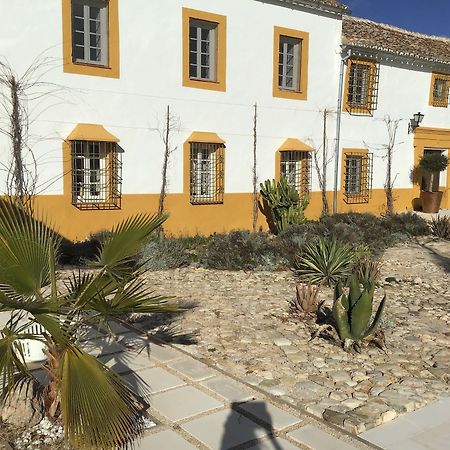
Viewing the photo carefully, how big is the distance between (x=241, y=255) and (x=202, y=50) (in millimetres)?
5786

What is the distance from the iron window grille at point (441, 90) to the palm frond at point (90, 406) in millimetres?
17780

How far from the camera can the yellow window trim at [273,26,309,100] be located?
534 inches

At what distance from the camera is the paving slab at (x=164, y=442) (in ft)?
10.6

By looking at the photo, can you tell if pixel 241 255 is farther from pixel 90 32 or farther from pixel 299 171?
pixel 90 32

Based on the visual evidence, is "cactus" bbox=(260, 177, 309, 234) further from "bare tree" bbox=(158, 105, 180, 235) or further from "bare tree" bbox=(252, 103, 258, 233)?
"bare tree" bbox=(158, 105, 180, 235)

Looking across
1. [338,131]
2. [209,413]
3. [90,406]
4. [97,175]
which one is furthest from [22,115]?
[338,131]

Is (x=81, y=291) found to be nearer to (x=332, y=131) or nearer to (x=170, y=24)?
(x=170, y=24)

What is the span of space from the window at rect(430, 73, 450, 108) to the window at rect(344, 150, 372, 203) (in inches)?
154

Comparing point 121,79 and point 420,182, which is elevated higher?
point 121,79

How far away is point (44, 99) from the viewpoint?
1027 cm

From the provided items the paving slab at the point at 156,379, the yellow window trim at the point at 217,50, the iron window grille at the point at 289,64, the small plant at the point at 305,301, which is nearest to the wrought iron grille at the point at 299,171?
the iron window grille at the point at 289,64

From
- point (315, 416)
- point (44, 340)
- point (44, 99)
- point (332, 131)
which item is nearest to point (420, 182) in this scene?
point (332, 131)

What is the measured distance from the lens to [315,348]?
207 inches

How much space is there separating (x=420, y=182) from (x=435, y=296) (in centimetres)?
1111
